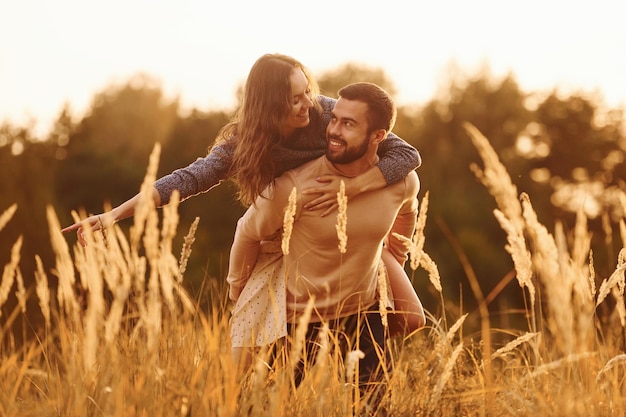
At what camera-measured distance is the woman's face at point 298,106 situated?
3.53 meters

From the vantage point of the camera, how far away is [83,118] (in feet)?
112

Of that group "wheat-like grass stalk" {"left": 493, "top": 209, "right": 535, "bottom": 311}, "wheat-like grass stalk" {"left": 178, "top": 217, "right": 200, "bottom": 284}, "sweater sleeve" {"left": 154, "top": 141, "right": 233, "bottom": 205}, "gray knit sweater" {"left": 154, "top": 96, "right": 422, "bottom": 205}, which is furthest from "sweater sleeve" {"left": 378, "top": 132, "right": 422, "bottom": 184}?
"wheat-like grass stalk" {"left": 493, "top": 209, "right": 535, "bottom": 311}

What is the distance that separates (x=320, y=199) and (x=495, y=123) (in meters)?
30.1

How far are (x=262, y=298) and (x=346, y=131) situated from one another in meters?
0.78

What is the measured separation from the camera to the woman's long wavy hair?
3385mm

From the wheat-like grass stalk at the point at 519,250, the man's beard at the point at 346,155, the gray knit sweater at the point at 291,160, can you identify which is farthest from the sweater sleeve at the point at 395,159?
the wheat-like grass stalk at the point at 519,250

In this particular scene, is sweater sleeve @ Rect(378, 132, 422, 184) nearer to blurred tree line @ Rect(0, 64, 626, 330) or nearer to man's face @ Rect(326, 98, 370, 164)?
man's face @ Rect(326, 98, 370, 164)

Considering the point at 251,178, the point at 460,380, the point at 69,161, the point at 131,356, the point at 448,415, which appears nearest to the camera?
the point at 131,356

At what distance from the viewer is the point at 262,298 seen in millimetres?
3543

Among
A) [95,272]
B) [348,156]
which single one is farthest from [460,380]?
[95,272]

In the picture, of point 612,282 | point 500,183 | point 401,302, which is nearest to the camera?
point 500,183

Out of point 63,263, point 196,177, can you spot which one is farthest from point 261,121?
point 63,263

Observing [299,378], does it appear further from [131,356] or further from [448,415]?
[131,356]

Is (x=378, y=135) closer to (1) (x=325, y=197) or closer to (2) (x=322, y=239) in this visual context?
(1) (x=325, y=197)
